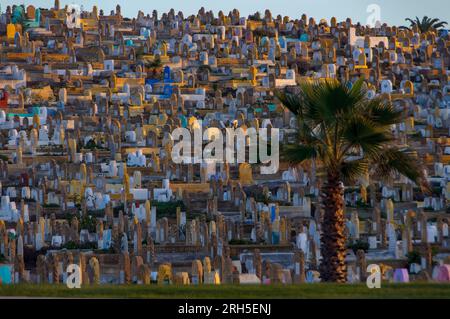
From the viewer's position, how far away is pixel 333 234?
17.1 m

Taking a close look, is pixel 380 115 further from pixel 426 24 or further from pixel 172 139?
pixel 426 24

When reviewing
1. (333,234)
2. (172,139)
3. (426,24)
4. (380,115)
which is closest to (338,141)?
(380,115)

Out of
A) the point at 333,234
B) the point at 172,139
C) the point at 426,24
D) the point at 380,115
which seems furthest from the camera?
the point at 426,24

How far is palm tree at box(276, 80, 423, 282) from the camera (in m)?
16.8

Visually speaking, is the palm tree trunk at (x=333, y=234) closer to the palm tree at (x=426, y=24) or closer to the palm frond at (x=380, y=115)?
the palm frond at (x=380, y=115)

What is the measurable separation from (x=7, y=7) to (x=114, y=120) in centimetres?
2008

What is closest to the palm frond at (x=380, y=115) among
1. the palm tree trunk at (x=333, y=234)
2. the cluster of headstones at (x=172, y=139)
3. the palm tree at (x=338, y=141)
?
the palm tree at (x=338, y=141)

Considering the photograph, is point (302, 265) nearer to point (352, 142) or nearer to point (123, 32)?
point (352, 142)

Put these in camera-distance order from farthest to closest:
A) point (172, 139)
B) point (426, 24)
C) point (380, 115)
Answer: point (426, 24), point (172, 139), point (380, 115)

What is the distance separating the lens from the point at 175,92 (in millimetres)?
42969

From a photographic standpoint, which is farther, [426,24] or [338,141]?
[426,24]

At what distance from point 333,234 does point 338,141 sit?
1179 millimetres

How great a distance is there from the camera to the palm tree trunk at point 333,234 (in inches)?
671
